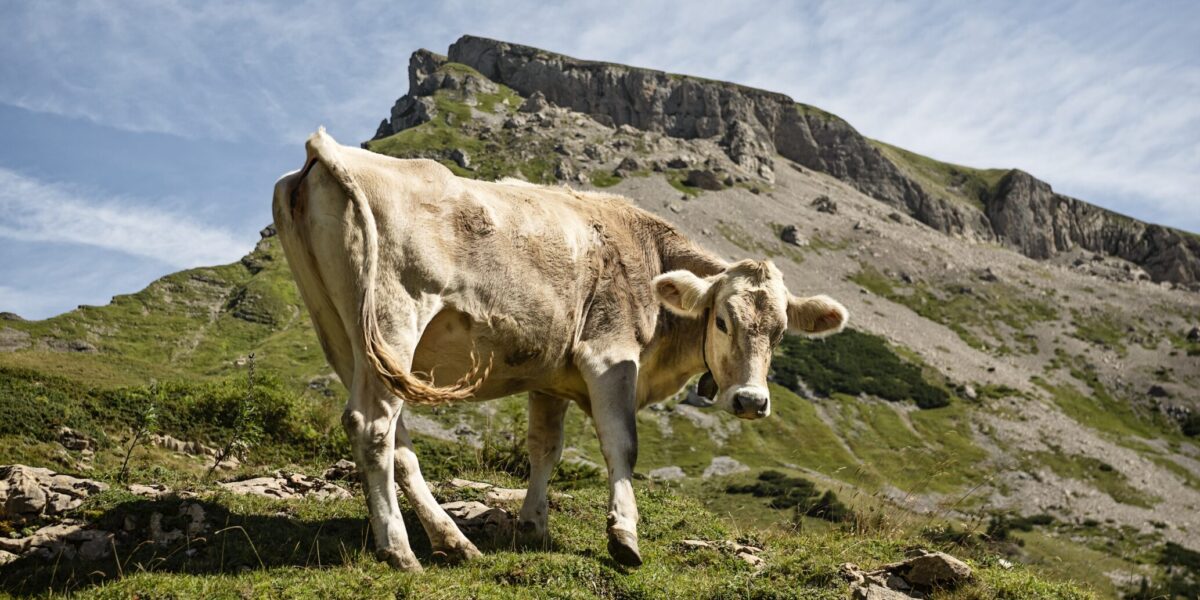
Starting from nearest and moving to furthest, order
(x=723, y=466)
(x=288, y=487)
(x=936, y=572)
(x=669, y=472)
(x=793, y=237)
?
(x=936, y=572)
(x=288, y=487)
(x=669, y=472)
(x=723, y=466)
(x=793, y=237)

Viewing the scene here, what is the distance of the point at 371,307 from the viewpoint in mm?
6992

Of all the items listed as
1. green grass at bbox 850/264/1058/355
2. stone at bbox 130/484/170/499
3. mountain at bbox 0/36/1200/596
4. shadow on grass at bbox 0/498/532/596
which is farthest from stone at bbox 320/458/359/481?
green grass at bbox 850/264/1058/355

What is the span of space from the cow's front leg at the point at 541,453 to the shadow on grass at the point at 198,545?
518 millimetres

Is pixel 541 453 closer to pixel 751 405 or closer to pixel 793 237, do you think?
pixel 751 405

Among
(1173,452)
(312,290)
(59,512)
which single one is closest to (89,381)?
(59,512)

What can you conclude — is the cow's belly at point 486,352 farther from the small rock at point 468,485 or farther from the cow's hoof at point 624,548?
the small rock at point 468,485

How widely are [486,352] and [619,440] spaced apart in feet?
5.44

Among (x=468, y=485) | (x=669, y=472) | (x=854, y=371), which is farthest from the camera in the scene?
(x=854, y=371)

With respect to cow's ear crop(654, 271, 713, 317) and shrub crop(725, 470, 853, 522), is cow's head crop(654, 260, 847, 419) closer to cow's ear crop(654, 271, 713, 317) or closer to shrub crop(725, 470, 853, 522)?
cow's ear crop(654, 271, 713, 317)

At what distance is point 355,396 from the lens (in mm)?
7090

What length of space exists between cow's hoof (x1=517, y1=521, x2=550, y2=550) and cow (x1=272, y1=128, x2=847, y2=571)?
3 centimetres

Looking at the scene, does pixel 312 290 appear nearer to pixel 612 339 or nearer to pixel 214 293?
pixel 612 339

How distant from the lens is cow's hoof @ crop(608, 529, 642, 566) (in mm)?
7836

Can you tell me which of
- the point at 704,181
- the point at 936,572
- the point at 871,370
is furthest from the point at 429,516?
the point at 704,181
